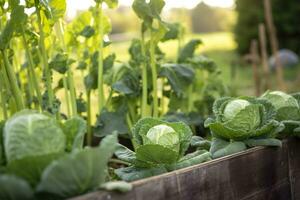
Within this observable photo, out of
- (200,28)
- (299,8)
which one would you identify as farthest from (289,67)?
(200,28)

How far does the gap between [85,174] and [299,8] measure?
1128cm

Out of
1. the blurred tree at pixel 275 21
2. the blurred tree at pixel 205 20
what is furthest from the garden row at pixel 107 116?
the blurred tree at pixel 205 20

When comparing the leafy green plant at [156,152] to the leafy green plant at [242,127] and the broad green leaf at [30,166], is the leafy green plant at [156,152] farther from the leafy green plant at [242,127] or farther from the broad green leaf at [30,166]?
the broad green leaf at [30,166]

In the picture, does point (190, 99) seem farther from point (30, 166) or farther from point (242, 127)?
point (30, 166)

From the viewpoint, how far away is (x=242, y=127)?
1.80 m

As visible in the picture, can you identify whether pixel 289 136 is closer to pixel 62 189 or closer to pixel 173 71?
pixel 173 71

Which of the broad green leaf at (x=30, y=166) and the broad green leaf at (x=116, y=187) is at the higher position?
the broad green leaf at (x=30, y=166)

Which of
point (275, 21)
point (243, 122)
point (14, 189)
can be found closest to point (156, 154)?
point (243, 122)

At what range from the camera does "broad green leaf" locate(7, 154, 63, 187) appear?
1177 millimetres

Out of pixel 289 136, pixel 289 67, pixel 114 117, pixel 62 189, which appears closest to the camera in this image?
pixel 62 189

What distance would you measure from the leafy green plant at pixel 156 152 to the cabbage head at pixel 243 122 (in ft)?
0.54

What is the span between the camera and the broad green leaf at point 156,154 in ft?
5.04

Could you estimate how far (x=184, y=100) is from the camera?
289cm

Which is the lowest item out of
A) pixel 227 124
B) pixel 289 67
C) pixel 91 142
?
pixel 289 67
